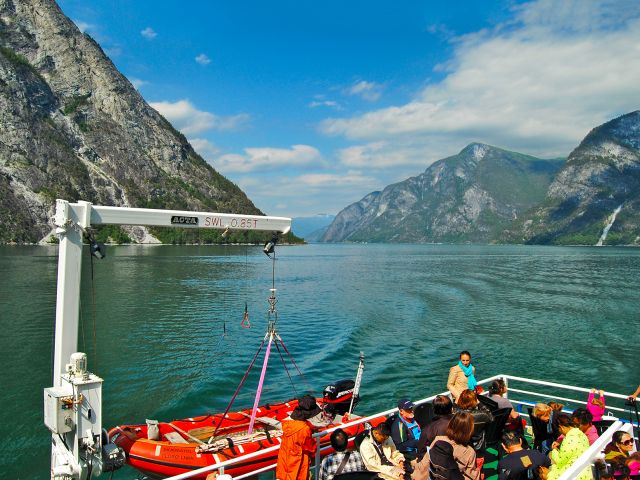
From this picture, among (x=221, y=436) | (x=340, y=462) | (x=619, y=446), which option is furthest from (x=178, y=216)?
(x=619, y=446)

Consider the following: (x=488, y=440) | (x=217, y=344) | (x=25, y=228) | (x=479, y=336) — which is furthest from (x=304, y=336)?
(x=25, y=228)

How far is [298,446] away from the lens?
7.25 m

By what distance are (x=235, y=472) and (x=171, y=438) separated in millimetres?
1953

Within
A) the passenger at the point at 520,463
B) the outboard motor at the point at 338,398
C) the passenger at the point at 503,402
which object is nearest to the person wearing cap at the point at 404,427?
the passenger at the point at 503,402

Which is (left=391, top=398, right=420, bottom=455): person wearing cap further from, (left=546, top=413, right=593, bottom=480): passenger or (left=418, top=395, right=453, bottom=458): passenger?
(left=546, top=413, right=593, bottom=480): passenger

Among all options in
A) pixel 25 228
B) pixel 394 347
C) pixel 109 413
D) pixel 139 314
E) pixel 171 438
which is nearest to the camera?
pixel 171 438

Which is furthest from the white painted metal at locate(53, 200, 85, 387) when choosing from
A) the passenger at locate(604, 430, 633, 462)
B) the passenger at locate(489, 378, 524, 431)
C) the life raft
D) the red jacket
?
the passenger at locate(604, 430, 633, 462)

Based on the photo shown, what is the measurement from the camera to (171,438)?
39.4ft

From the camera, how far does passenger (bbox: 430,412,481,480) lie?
612cm

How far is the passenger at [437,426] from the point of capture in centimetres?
682

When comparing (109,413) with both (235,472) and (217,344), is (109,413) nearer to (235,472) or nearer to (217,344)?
(235,472)

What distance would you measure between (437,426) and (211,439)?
6.62m

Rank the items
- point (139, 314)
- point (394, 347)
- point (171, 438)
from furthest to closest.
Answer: point (139, 314)
point (394, 347)
point (171, 438)

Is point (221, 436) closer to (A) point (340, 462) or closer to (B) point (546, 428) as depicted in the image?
(A) point (340, 462)
